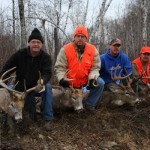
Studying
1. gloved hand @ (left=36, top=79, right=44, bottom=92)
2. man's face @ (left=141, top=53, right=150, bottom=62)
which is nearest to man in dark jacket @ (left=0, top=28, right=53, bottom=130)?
gloved hand @ (left=36, top=79, right=44, bottom=92)

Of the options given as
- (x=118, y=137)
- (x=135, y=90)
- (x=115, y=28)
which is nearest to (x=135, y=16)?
(x=115, y=28)

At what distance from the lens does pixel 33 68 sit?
247 inches

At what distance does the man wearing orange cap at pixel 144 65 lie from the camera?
836cm

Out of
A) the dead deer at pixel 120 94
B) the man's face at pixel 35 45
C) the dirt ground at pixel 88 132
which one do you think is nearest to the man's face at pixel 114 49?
the dead deer at pixel 120 94

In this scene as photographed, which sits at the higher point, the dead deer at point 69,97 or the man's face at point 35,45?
the man's face at point 35,45

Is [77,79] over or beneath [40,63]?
beneath

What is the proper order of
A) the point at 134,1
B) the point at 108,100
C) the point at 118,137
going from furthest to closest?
1. the point at 134,1
2. the point at 108,100
3. the point at 118,137

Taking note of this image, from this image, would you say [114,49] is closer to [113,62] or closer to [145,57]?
[113,62]

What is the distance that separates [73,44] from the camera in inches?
279

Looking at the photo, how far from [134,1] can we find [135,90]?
23.0 metres

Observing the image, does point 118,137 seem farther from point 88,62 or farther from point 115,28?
point 115,28

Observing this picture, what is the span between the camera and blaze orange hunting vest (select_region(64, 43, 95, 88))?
22.8 feet

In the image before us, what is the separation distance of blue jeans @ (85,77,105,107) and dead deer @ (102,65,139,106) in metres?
0.65

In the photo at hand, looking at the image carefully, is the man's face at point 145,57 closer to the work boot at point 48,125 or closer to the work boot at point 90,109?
the work boot at point 90,109
